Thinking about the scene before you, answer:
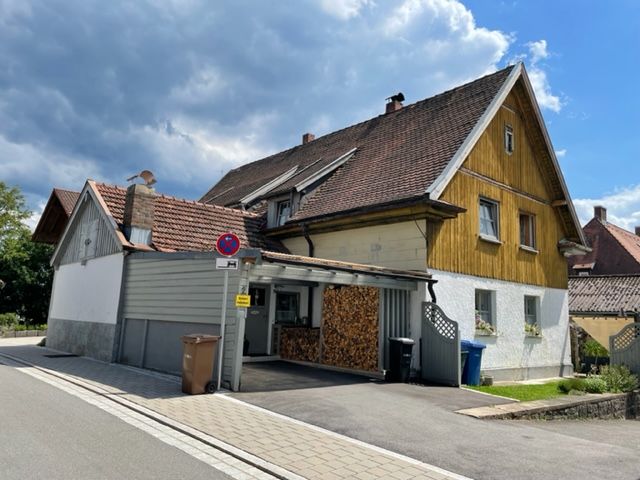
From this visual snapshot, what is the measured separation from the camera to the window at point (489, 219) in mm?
15742

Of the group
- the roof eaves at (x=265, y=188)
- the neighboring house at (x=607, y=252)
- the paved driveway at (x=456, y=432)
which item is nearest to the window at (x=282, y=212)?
the roof eaves at (x=265, y=188)

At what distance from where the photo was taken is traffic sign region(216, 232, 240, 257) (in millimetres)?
9656

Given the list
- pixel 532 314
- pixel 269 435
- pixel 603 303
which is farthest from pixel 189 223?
pixel 603 303

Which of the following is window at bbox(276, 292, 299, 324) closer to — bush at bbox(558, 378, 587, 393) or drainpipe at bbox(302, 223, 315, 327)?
drainpipe at bbox(302, 223, 315, 327)

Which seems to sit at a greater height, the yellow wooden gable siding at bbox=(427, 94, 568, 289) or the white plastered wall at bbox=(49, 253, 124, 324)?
the yellow wooden gable siding at bbox=(427, 94, 568, 289)

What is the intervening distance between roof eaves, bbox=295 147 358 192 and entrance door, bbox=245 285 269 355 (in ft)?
12.4

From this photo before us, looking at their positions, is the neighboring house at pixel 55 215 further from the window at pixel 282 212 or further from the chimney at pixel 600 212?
the chimney at pixel 600 212

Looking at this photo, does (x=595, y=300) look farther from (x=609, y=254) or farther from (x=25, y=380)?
(x=25, y=380)

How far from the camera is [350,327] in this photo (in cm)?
1315

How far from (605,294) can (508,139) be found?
45.8ft

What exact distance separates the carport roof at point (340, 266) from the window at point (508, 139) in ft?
21.9

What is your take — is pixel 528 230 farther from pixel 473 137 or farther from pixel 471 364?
pixel 471 364

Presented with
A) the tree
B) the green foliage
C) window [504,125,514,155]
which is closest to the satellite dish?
window [504,125,514,155]

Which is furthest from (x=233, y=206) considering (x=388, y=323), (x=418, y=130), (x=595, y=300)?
(x=595, y=300)
